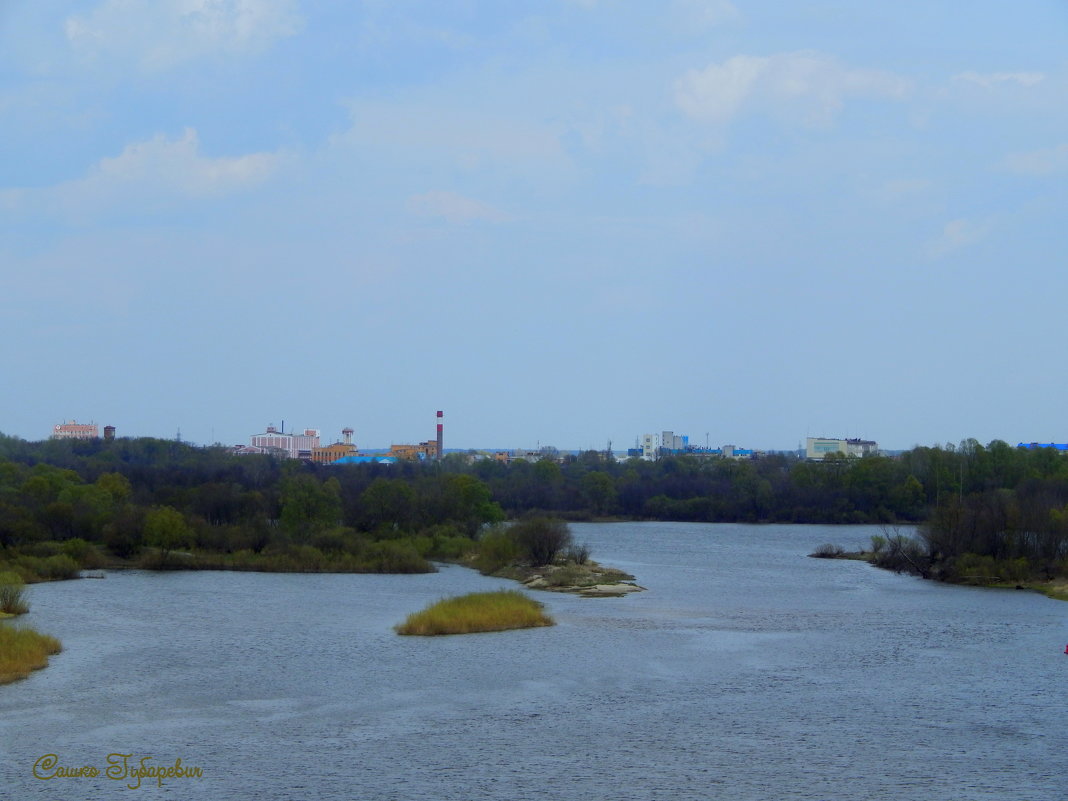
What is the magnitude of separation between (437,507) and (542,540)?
21.4m

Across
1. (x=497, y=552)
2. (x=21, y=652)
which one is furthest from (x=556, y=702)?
(x=497, y=552)

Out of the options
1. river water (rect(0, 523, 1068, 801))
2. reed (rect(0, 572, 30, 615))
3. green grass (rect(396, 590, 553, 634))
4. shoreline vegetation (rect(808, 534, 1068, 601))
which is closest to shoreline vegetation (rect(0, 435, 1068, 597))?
shoreline vegetation (rect(808, 534, 1068, 601))

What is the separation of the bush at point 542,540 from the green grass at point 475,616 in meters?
16.9

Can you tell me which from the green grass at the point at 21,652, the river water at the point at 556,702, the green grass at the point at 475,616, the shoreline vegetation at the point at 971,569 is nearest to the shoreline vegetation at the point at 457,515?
the shoreline vegetation at the point at 971,569

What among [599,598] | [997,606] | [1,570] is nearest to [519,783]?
[599,598]

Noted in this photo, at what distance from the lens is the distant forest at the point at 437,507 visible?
5966 centimetres

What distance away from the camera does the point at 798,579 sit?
2366 inches

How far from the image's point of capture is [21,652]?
2967 centimetres

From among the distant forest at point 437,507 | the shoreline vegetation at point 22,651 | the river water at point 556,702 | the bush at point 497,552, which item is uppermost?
the distant forest at point 437,507

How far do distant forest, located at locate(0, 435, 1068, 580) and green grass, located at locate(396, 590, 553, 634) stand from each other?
22293 mm

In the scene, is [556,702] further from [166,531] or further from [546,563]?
[166,531]

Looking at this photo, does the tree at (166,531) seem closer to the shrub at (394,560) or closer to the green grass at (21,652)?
the shrub at (394,560)

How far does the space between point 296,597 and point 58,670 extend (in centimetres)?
1956

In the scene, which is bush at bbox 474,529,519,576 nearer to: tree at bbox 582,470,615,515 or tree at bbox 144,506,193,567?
tree at bbox 144,506,193,567
